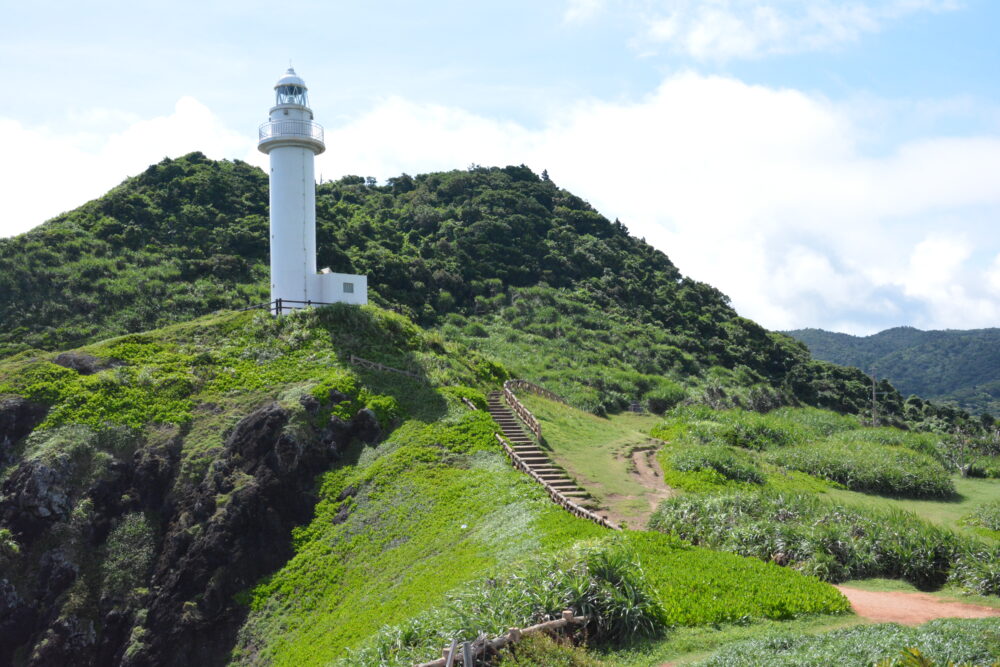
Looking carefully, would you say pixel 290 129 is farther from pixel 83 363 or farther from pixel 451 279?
pixel 451 279

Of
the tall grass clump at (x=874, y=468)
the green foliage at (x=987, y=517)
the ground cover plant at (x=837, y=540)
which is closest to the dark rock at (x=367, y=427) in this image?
the ground cover plant at (x=837, y=540)

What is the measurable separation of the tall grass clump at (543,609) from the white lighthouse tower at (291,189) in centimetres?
2056

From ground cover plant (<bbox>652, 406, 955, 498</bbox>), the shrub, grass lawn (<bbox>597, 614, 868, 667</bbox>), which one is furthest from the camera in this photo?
the shrub

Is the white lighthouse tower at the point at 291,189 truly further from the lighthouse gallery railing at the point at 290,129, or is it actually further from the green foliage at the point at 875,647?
the green foliage at the point at 875,647

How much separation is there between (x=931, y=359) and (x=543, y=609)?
14724 centimetres

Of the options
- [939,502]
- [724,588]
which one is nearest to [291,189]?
[724,588]

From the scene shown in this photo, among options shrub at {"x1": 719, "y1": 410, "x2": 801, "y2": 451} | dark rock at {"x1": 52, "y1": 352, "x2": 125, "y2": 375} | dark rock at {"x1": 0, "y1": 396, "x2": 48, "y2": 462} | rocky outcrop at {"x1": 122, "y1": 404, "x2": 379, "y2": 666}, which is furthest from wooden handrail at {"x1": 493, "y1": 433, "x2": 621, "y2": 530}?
dark rock at {"x1": 52, "y1": 352, "x2": 125, "y2": 375}

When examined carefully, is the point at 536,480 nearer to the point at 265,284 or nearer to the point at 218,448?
the point at 218,448

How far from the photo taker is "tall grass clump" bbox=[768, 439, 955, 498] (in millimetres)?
Answer: 22172

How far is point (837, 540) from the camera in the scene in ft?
47.7

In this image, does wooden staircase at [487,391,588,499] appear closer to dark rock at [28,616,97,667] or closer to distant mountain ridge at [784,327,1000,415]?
dark rock at [28,616,97,667]

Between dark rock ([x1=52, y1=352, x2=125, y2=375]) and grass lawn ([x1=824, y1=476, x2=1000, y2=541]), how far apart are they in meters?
24.4

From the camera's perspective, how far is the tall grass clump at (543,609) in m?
10.4

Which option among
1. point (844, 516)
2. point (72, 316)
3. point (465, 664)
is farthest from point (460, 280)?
point (465, 664)
